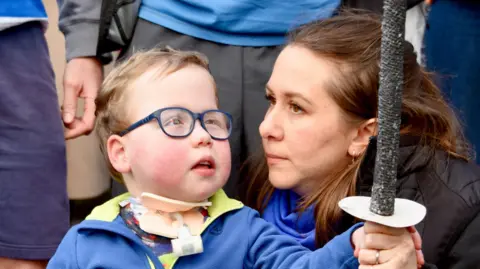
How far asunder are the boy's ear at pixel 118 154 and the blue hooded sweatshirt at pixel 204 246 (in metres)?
0.09

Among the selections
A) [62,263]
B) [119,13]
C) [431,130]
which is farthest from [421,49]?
[62,263]

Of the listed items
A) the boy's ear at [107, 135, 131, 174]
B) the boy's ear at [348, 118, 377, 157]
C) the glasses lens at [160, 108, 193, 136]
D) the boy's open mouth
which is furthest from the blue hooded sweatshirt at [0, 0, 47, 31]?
the boy's ear at [348, 118, 377, 157]

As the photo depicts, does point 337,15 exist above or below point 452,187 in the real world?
above

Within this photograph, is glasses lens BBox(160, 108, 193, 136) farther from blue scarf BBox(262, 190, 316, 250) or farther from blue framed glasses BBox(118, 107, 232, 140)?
blue scarf BBox(262, 190, 316, 250)

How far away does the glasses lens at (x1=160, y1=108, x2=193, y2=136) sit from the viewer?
1.77 meters

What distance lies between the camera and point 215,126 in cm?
183

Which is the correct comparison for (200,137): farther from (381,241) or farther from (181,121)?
(381,241)

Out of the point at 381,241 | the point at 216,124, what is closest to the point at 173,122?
the point at 216,124

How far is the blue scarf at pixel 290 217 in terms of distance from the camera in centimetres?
198

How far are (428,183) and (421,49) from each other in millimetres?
1232

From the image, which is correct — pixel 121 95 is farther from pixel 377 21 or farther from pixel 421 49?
pixel 421 49

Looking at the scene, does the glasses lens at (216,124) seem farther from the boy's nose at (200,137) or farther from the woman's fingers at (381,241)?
the woman's fingers at (381,241)

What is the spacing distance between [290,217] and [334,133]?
226 millimetres

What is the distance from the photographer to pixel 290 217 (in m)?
2.04
